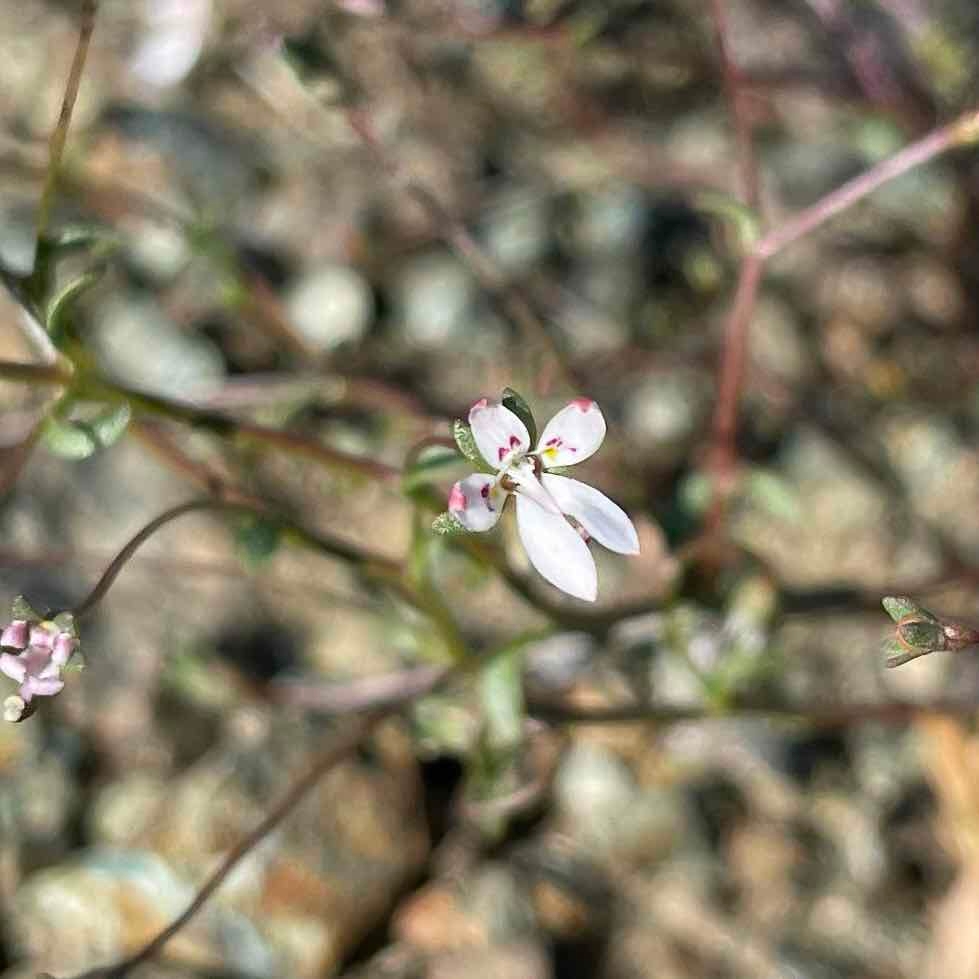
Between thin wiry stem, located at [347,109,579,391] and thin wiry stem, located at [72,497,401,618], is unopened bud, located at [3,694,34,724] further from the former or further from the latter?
thin wiry stem, located at [347,109,579,391]

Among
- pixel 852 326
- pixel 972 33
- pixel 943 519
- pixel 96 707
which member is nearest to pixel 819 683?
pixel 943 519

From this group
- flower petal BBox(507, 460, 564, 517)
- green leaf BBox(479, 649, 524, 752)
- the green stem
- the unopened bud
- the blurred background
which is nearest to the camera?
the unopened bud

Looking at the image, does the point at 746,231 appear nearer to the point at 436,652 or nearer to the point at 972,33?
the point at 436,652

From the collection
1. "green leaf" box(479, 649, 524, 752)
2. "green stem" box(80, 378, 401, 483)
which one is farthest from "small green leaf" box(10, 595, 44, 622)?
"green leaf" box(479, 649, 524, 752)

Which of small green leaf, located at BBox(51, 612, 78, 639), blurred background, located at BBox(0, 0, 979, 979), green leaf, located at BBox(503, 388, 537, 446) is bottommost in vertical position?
blurred background, located at BBox(0, 0, 979, 979)

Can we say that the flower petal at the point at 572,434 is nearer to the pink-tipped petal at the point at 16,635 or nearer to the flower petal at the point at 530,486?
the flower petal at the point at 530,486
